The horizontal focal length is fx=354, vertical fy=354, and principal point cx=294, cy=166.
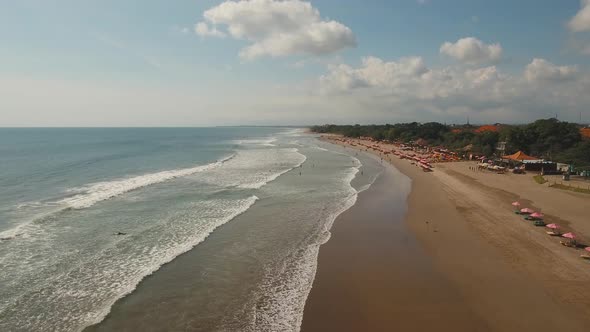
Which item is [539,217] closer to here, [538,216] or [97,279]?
[538,216]

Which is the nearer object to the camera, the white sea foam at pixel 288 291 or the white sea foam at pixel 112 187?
the white sea foam at pixel 288 291

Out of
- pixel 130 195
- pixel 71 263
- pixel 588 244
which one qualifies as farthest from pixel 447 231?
pixel 130 195

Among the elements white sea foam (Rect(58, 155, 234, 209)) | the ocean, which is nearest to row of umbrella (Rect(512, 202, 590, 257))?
the ocean

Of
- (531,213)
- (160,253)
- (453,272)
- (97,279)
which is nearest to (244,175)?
(160,253)

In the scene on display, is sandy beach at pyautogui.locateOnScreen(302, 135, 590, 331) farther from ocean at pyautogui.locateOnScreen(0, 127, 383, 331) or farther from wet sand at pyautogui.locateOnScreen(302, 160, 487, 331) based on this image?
ocean at pyautogui.locateOnScreen(0, 127, 383, 331)

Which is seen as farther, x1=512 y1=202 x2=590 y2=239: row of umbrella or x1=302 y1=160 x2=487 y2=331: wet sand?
x1=512 y1=202 x2=590 y2=239: row of umbrella

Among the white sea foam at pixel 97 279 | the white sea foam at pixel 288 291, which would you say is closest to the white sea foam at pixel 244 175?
→ the white sea foam at pixel 97 279

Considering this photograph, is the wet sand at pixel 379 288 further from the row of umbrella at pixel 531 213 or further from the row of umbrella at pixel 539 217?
the row of umbrella at pixel 531 213
